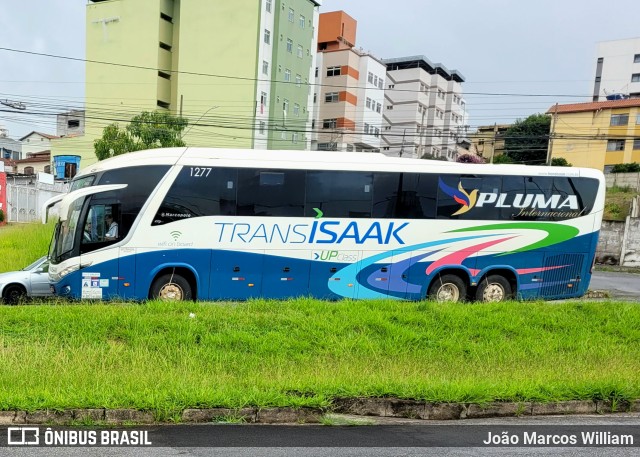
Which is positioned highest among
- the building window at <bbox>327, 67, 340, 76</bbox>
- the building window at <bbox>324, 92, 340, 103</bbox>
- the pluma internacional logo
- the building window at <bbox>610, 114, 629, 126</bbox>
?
the building window at <bbox>327, 67, 340, 76</bbox>

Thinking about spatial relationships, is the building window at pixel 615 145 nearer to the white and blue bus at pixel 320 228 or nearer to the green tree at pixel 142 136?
the green tree at pixel 142 136

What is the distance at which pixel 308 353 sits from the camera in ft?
23.5

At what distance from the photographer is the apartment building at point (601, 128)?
4791 centimetres

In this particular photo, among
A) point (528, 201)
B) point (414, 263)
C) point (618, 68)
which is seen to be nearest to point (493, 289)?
point (414, 263)

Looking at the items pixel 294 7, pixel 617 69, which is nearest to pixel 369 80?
pixel 294 7

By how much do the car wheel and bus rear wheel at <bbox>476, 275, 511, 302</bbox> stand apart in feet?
38.8

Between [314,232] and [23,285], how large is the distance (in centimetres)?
832

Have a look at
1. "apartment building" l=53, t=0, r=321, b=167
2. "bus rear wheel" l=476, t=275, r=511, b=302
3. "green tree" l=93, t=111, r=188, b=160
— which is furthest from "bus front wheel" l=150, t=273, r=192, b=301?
"apartment building" l=53, t=0, r=321, b=167

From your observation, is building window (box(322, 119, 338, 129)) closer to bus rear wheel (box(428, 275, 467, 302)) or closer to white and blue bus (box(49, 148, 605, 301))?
white and blue bus (box(49, 148, 605, 301))

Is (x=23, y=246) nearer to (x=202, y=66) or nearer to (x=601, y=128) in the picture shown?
(x=202, y=66)

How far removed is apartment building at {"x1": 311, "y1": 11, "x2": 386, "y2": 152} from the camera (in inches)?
2163

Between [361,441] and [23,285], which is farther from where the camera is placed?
[23,285]

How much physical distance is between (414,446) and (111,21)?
51.8 metres

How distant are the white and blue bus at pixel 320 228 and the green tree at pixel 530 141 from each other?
171 feet
